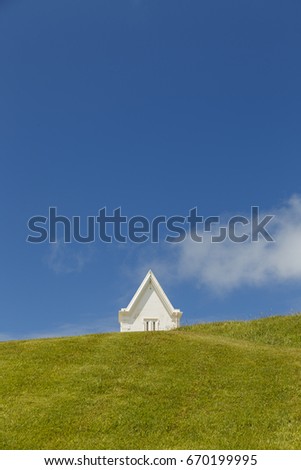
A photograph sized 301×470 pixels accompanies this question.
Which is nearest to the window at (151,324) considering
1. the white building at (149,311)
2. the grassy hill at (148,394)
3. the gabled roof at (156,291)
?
the white building at (149,311)

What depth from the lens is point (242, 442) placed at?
15.1 meters

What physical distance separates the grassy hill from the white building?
69.2 feet

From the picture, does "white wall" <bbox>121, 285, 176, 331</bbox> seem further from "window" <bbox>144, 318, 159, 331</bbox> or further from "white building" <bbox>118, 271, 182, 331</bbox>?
A: "window" <bbox>144, 318, 159, 331</bbox>

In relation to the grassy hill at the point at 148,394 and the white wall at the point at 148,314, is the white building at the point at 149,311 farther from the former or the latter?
the grassy hill at the point at 148,394

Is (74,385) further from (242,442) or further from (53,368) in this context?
(242,442)

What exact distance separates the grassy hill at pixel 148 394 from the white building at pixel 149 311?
21098 mm

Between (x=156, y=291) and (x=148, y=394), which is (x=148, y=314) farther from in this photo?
(x=148, y=394)

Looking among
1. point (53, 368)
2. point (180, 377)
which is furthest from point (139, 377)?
point (53, 368)

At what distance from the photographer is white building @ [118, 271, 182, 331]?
47.3 meters

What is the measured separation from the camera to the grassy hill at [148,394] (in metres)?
15.4

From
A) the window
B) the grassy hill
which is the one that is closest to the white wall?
the window

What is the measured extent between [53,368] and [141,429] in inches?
253

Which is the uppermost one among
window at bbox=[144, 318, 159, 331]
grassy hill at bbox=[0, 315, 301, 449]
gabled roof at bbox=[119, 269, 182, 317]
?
gabled roof at bbox=[119, 269, 182, 317]
